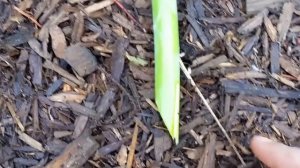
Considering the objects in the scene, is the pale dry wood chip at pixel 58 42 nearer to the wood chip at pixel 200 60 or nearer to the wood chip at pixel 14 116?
the wood chip at pixel 14 116

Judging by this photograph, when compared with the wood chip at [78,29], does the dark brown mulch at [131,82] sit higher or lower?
lower

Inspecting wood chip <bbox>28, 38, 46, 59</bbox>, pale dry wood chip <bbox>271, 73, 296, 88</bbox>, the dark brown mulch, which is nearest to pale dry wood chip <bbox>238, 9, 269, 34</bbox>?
the dark brown mulch

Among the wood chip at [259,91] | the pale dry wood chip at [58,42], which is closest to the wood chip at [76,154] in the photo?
the pale dry wood chip at [58,42]

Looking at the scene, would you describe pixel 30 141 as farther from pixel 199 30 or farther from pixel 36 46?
pixel 199 30

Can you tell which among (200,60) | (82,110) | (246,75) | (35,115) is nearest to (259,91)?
(246,75)

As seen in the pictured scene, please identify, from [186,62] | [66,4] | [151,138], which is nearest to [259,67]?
[186,62]

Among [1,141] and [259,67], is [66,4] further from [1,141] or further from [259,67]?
[259,67]
